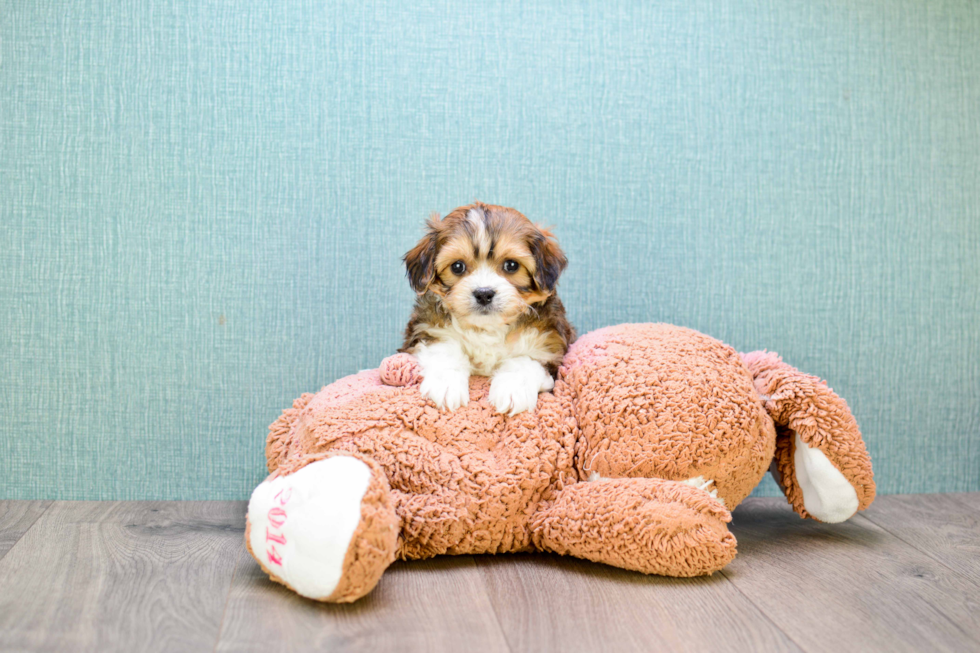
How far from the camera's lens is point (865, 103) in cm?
253

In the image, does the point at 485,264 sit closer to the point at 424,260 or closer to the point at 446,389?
the point at 424,260

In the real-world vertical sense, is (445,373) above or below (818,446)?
above

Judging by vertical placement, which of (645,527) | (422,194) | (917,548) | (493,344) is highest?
(422,194)

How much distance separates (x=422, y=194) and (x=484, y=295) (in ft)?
2.24

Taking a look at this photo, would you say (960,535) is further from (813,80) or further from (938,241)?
(813,80)

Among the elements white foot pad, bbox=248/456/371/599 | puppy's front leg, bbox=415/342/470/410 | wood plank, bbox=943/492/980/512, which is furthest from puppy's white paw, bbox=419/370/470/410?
wood plank, bbox=943/492/980/512

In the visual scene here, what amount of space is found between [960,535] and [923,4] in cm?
171

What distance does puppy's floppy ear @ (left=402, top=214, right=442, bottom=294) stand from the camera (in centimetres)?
194

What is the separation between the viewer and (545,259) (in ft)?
6.36

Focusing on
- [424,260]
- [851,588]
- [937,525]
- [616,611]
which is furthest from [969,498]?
[424,260]

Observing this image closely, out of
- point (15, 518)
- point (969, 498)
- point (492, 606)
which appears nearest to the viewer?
point (492, 606)

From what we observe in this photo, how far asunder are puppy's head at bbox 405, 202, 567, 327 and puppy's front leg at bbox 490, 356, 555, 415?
147 millimetres

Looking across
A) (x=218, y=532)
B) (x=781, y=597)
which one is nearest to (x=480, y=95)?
(x=218, y=532)

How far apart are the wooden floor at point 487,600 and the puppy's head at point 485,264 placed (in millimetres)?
613
